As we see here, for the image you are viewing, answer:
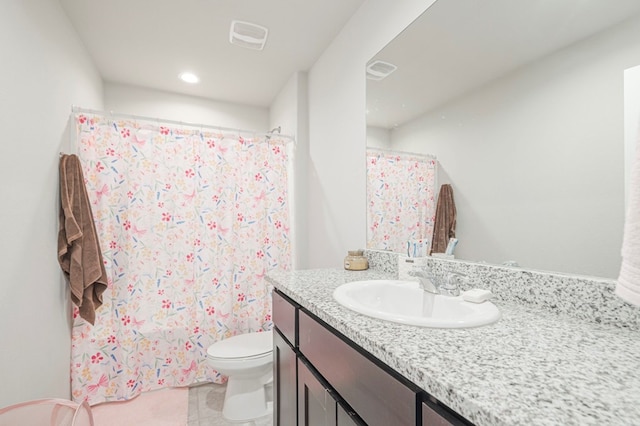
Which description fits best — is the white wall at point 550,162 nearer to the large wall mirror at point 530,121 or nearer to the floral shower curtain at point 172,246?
the large wall mirror at point 530,121

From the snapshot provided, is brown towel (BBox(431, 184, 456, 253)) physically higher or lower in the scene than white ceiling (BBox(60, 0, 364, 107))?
lower

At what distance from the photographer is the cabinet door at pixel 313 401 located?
0.85m

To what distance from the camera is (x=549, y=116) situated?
886 millimetres

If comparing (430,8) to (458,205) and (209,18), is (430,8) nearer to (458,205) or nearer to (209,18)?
(458,205)

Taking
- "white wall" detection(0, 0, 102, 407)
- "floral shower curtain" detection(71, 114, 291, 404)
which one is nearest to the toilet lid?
"floral shower curtain" detection(71, 114, 291, 404)

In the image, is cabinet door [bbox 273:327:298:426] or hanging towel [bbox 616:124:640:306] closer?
hanging towel [bbox 616:124:640:306]

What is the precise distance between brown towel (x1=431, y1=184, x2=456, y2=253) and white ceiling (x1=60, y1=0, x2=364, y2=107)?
1298 millimetres

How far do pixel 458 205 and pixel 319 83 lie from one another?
1.58m

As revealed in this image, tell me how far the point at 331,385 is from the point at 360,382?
188 millimetres

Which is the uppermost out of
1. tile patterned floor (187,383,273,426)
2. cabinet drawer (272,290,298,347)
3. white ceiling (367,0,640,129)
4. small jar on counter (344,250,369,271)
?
white ceiling (367,0,640,129)

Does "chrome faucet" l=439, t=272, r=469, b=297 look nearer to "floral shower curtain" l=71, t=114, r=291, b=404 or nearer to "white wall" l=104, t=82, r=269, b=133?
"floral shower curtain" l=71, t=114, r=291, b=404

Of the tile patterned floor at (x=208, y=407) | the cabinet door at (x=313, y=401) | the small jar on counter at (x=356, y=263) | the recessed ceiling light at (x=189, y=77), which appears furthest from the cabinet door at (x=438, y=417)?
the recessed ceiling light at (x=189, y=77)

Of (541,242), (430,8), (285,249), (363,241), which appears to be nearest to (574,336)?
(541,242)

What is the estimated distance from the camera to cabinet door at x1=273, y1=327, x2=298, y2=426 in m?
1.14
